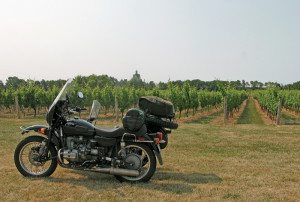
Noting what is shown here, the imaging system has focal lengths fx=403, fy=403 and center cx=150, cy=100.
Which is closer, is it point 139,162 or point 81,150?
point 139,162

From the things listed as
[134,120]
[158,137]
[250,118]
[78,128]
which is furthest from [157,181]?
[250,118]

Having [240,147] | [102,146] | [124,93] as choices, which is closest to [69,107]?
[102,146]

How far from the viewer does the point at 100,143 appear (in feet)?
21.1

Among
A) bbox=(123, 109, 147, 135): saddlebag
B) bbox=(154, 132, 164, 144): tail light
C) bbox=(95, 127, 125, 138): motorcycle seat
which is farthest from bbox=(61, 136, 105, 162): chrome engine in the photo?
bbox=(154, 132, 164, 144): tail light

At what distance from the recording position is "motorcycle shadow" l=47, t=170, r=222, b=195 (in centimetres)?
605

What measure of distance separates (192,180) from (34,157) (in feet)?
8.62

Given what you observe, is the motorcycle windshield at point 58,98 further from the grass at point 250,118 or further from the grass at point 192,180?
the grass at point 250,118

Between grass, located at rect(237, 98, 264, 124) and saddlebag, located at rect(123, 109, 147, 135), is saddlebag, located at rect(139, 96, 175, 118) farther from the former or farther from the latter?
grass, located at rect(237, 98, 264, 124)

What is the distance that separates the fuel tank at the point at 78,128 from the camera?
6.46m

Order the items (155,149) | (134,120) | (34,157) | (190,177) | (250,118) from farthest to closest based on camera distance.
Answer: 1. (250,118)
2. (190,177)
3. (34,157)
4. (155,149)
5. (134,120)

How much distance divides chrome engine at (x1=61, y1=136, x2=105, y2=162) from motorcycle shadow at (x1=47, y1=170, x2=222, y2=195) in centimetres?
38

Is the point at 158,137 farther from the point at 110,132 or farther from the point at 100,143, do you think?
the point at 100,143

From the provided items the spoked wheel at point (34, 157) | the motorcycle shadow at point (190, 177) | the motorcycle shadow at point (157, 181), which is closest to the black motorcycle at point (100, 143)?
the spoked wheel at point (34, 157)

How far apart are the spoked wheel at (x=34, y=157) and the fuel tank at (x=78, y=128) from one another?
43cm
